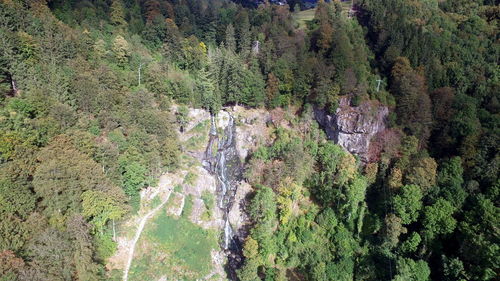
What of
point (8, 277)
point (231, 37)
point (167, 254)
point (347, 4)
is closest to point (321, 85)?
point (231, 37)

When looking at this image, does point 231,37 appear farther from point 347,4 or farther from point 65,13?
point 347,4

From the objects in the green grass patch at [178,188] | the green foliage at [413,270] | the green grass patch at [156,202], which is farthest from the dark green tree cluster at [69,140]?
the green foliage at [413,270]

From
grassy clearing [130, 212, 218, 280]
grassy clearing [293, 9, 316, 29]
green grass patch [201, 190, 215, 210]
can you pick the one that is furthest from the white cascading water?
grassy clearing [293, 9, 316, 29]

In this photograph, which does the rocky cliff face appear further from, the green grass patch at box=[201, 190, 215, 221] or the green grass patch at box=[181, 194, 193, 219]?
the green grass patch at box=[181, 194, 193, 219]

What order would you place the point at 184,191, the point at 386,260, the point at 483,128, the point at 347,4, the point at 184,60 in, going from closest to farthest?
the point at 386,260 → the point at 483,128 → the point at 184,191 → the point at 184,60 → the point at 347,4

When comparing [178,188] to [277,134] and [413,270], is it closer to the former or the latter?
[277,134]

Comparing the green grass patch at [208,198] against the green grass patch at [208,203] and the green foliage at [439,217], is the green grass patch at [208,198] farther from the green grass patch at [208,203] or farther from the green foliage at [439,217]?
the green foliage at [439,217]
